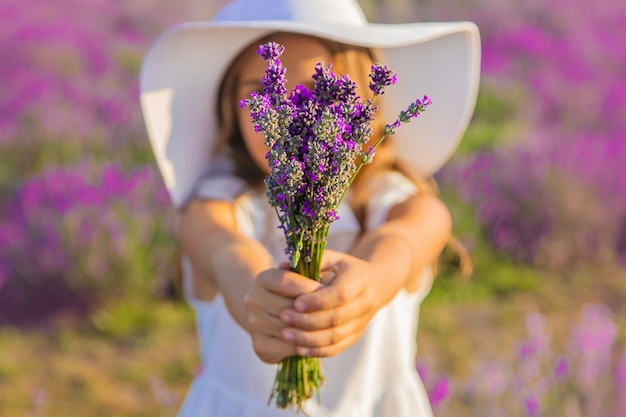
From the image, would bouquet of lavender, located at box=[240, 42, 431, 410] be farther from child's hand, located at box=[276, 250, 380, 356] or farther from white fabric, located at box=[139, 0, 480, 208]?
white fabric, located at box=[139, 0, 480, 208]

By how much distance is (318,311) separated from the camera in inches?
57.7

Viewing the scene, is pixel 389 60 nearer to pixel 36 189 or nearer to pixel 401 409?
pixel 401 409

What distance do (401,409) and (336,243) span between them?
1.52 feet

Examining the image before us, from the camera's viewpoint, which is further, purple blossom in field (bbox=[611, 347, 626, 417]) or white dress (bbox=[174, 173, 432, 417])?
purple blossom in field (bbox=[611, 347, 626, 417])

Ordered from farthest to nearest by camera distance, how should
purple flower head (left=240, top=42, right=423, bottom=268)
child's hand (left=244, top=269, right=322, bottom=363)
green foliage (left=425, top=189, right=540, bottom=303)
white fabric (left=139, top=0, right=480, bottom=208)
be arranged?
1. green foliage (left=425, top=189, right=540, bottom=303)
2. white fabric (left=139, top=0, right=480, bottom=208)
3. child's hand (left=244, top=269, right=322, bottom=363)
4. purple flower head (left=240, top=42, right=423, bottom=268)

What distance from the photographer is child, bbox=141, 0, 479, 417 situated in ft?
6.47

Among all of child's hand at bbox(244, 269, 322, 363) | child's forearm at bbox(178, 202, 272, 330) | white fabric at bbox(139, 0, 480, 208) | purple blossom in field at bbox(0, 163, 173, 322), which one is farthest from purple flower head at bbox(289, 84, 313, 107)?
purple blossom in field at bbox(0, 163, 173, 322)

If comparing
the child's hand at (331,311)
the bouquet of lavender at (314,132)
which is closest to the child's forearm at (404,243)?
the child's hand at (331,311)

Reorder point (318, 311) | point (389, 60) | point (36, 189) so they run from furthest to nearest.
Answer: point (36, 189), point (389, 60), point (318, 311)

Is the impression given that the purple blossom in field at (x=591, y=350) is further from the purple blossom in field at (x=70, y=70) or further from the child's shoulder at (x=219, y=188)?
the purple blossom in field at (x=70, y=70)

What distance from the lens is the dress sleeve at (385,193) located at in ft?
7.12

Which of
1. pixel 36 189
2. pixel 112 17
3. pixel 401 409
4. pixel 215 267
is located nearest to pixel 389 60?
pixel 215 267

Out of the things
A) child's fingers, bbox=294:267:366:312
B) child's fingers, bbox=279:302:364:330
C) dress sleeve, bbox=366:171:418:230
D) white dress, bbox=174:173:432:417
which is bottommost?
white dress, bbox=174:173:432:417

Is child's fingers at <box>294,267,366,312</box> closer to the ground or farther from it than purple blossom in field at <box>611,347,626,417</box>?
farther from it
